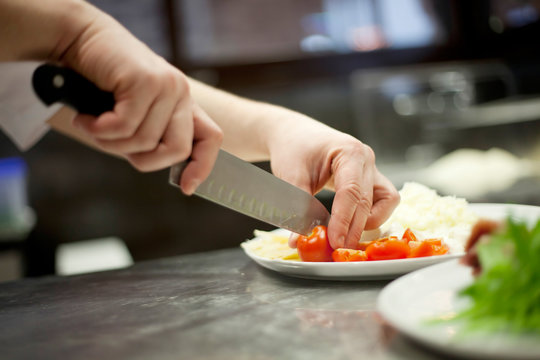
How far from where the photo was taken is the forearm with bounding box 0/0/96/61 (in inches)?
30.7

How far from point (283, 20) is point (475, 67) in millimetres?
1561

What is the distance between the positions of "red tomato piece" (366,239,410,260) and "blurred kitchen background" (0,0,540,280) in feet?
8.67

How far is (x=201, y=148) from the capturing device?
0.86 m

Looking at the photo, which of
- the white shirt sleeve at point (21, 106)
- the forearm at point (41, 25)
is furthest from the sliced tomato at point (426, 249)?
the white shirt sleeve at point (21, 106)

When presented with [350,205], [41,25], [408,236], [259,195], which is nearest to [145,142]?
[41,25]

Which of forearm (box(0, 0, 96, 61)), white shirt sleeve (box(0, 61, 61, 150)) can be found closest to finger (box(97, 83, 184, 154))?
forearm (box(0, 0, 96, 61))

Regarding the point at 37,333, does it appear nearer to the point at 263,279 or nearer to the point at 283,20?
the point at 263,279

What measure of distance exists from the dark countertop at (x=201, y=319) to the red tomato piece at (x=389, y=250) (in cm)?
5

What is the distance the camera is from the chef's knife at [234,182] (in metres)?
0.75

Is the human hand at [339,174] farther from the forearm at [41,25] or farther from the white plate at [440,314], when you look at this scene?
the forearm at [41,25]

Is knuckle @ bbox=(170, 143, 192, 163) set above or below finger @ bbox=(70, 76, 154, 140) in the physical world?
below

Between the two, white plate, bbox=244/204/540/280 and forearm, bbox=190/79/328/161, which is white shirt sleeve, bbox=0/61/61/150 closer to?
forearm, bbox=190/79/328/161

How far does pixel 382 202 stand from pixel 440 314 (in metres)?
0.55

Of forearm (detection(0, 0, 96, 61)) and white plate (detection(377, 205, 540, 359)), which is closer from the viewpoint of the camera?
white plate (detection(377, 205, 540, 359))
